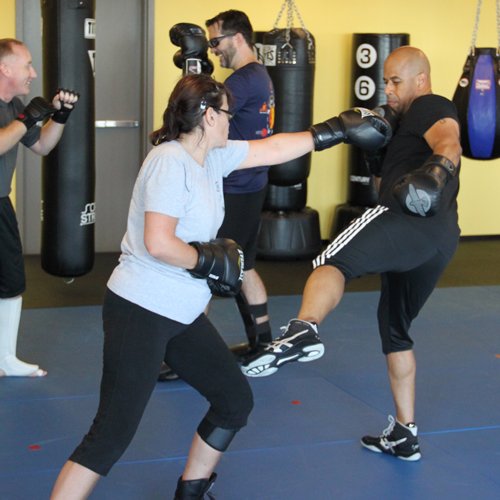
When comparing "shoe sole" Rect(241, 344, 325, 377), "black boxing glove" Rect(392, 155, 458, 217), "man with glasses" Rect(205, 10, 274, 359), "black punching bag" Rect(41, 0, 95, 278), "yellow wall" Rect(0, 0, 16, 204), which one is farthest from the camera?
"yellow wall" Rect(0, 0, 16, 204)

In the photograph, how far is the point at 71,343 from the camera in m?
4.59

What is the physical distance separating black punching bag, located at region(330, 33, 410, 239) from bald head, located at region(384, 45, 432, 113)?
3638 mm

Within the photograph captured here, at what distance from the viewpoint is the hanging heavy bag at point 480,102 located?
5.24 meters

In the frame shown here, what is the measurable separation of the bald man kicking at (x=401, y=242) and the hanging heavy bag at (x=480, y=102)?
2.02 metres

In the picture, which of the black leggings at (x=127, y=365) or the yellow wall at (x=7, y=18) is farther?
the yellow wall at (x=7, y=18)

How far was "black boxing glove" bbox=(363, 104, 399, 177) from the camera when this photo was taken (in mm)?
3258

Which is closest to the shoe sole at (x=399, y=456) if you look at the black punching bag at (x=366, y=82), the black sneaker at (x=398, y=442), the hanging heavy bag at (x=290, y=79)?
the black sneaker at (x=398, y=442)

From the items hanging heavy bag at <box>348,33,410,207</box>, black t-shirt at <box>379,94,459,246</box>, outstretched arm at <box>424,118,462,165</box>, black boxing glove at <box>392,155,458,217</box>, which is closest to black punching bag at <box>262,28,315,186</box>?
hanging heavy bag at <box>348,33,410,207</box>

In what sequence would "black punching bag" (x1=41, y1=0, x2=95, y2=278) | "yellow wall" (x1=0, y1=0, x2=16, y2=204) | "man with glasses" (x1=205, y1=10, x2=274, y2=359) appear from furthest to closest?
"yellow wall" (x1=0, y1=0, x2=16, y2=204) < "black punching bag" (x1=41, y1=0, x2=95, y2=278) < "man with glasses" (x1=205, y1=10, x2=274, y2=359)

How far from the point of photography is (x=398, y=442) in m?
3.33

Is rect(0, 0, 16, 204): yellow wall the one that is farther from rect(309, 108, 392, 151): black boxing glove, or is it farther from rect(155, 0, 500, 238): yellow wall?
rect(309, 108, 392, 151): black boxing glove

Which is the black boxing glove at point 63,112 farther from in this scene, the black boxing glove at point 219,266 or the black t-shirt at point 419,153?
the black boxing glove at point 219,266

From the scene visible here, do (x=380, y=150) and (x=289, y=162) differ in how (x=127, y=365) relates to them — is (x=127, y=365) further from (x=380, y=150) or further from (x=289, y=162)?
(x=289, y=162)

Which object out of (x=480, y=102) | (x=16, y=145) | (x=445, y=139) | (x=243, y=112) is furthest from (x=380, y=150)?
(x=480, y=102)
